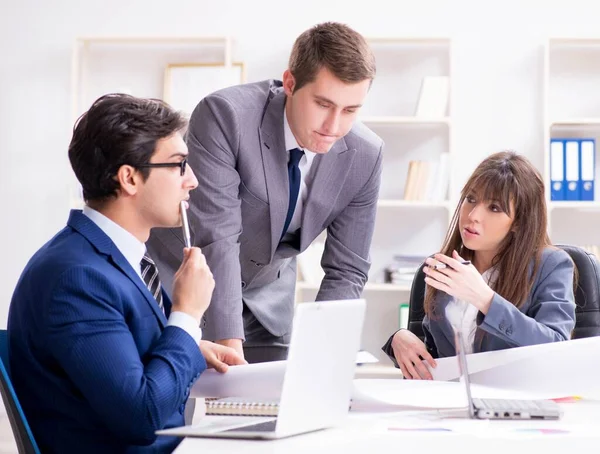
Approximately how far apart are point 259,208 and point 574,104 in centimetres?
296

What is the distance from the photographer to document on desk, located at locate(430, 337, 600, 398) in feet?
5.73

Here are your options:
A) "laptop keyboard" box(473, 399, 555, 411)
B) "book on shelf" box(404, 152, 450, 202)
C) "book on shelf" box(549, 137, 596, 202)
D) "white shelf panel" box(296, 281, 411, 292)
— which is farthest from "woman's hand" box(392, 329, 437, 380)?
"book on shelf" box(549, 137, 596, 202)

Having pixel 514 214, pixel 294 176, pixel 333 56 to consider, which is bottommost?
pixel 514 214

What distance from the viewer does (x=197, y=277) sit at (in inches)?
60.3

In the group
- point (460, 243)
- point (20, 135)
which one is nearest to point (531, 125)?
point (460, 243)

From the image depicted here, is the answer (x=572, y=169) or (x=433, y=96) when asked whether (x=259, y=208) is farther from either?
(x=572, y=169)

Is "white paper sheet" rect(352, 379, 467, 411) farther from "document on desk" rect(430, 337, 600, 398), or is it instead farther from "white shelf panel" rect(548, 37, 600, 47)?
"white shelf panel" rect(548, 37, 600, 47)

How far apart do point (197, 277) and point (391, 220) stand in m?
3.32

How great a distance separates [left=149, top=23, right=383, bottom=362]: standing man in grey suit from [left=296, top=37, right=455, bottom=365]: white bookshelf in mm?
2305

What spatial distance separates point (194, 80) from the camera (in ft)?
15.3

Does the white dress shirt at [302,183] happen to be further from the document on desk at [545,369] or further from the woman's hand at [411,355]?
the document on desk at [545,369]

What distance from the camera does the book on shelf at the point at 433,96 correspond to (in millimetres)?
4535

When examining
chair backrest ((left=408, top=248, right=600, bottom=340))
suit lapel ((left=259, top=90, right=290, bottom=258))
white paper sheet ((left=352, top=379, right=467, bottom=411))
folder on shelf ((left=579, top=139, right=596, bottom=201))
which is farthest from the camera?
folder on shelf ((left=579, top=139, right=596, bottom=201))

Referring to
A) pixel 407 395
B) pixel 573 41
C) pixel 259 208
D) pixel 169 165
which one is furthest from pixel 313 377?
pixel 573 41
